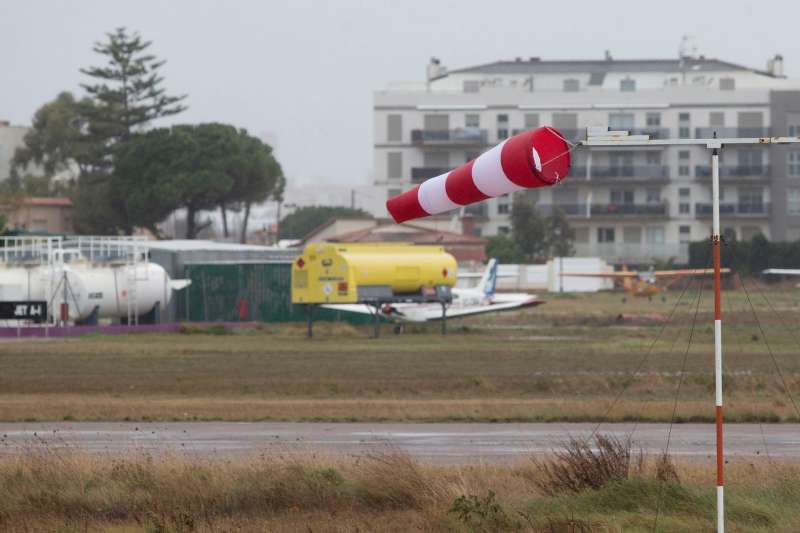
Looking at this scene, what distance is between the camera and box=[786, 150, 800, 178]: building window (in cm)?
11006

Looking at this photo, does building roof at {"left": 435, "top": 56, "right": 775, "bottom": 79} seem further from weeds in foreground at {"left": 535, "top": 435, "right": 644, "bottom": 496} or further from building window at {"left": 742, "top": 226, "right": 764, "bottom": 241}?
weeds in foreground at {"left": 535, "top": 435, "right": 644, "bottom": 496}

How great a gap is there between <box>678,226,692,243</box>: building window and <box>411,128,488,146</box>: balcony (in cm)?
1692

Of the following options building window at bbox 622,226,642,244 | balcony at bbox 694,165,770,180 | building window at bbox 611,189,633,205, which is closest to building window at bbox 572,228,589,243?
building window at bbox 622,226,642,244

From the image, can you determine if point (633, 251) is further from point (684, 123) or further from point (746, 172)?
point (684, 123)

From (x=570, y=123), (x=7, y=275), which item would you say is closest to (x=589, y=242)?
(x=570, y=123)

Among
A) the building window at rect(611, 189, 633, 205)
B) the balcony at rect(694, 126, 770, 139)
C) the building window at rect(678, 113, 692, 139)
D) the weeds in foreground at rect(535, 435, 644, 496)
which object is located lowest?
the weeds in foreground at rect(535, 435, 644, 496)

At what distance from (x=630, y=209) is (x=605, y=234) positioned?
2.99 m

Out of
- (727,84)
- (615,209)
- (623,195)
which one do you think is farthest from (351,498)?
(727,84)

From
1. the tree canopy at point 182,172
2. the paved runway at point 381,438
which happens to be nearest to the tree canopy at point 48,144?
the tree canopy at point 182,172

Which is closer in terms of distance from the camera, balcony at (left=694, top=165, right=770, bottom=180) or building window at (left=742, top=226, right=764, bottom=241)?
balcony at (left=694, top=165, right=770, bottom=180)

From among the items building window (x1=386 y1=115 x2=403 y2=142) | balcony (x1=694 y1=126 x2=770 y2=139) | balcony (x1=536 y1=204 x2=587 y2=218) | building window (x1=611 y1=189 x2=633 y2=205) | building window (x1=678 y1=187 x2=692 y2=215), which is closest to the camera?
balcony (x1=694 y1=126 x2=770 y2=139)

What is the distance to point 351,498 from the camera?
1507cm

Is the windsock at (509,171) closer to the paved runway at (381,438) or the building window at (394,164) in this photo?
the paved runway at (381,438)

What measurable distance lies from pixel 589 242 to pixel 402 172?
16.1 m
